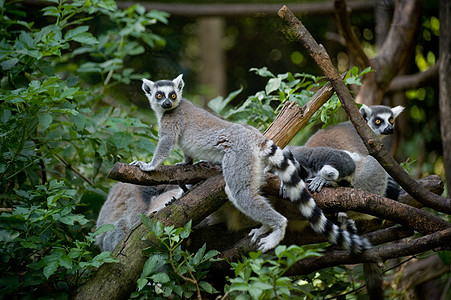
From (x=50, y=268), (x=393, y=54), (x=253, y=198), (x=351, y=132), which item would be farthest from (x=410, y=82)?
(x=50, y=268)

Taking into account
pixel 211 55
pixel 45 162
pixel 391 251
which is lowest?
pixel 211 55

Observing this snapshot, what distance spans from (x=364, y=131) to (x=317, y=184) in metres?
0.55

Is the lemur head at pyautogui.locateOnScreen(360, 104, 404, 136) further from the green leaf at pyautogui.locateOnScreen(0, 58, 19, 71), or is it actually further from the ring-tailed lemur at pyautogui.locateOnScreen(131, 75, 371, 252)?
the green leaf at pyautogui.locateOnScreen(0, 58, 19, 71)

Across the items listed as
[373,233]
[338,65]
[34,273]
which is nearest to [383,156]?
[373,233]

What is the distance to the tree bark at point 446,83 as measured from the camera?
17.7ft

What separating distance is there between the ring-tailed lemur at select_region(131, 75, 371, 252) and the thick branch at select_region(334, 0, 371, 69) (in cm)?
267

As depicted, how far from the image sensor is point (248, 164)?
3.55m

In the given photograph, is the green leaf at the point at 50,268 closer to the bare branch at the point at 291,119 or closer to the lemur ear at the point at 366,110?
the bare branch at the point at 291,119

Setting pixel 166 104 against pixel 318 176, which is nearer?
pixel 318 176

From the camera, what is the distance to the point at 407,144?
Answer: 26.9 ft

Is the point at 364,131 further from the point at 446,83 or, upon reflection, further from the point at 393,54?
the point at 393,54

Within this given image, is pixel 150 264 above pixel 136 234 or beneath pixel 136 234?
above

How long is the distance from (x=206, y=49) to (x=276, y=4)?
8.77ft

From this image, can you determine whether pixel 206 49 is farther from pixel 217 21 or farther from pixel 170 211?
pixel 170 211
